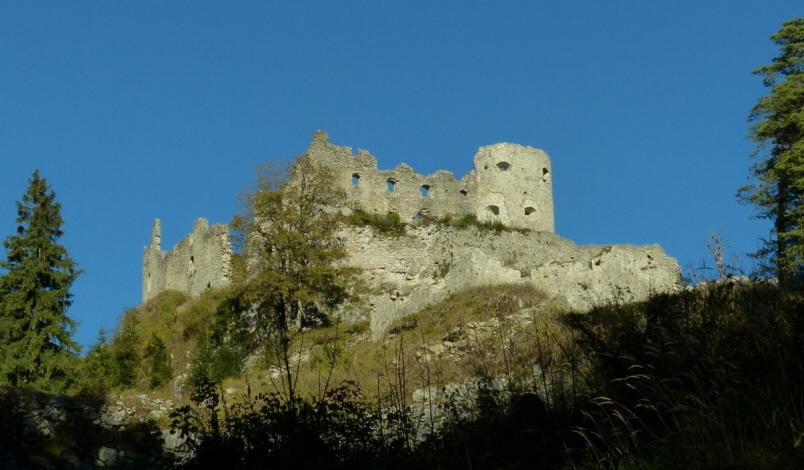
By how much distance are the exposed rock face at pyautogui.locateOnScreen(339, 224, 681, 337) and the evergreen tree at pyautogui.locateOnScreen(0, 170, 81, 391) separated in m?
10.6

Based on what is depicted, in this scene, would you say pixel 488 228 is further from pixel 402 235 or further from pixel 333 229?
pixel 333 229

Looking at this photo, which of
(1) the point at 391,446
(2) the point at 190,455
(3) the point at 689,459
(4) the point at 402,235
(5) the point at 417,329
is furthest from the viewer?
(4) the point at 402,235

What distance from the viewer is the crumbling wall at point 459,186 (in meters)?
34.7

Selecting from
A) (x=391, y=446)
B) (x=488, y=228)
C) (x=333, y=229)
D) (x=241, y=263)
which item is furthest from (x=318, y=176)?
(x=391, y=446)

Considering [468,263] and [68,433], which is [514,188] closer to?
[468,263]

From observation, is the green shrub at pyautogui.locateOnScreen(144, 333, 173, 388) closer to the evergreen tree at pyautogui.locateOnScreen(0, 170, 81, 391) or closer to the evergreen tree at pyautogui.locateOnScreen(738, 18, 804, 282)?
the evergreen tree at pyautogui.locateOnScreen(0, 170, 81, 391)

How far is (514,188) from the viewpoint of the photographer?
1419 inches

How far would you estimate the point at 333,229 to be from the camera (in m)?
Answer: 31.8

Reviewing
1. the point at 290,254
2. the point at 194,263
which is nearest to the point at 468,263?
the point at 290,254

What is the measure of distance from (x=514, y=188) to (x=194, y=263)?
14699 millimetres

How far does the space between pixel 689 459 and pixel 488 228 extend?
28181mm

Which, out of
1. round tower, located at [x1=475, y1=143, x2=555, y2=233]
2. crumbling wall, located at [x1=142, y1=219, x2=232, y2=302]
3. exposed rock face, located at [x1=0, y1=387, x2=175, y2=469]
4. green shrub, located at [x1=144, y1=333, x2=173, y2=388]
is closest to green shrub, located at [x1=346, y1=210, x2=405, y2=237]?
round tower, located at [x1=475, y1=143, x2=555, y2=233]

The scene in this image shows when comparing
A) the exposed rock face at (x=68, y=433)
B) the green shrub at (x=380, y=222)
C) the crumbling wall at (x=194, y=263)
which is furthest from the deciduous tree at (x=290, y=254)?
the exposed rock face at (x=68, y=433)

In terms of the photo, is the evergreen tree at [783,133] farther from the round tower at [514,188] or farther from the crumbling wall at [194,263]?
the crumbling wall at [194,263]
